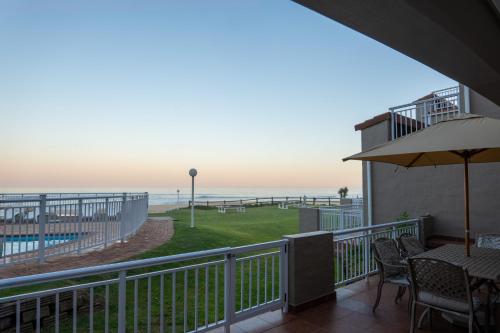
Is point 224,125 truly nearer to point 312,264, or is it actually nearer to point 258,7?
point 258,7

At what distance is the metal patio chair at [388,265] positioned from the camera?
3686mm

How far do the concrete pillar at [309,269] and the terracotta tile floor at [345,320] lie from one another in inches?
5.1

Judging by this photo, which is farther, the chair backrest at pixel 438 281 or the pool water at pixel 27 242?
the pool water at pixel 27 242

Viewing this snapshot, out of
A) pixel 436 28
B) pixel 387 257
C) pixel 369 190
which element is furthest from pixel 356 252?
pixel 436 28

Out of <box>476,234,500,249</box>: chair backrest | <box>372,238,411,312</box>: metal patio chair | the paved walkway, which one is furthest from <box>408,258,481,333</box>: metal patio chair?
the paved walkway

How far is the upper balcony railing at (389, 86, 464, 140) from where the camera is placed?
7764 millimetres

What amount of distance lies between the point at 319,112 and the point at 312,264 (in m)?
10.7

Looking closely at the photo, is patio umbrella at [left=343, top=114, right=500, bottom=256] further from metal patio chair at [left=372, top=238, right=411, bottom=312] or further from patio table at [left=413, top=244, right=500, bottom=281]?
metal patio chair at [left=372, top=238, right=411, bottom=312]

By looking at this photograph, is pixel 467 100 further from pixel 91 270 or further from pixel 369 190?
pixel 91 270

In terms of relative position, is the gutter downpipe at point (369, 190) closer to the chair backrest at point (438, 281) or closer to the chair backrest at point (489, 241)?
the chair backrest at point (489, 241)

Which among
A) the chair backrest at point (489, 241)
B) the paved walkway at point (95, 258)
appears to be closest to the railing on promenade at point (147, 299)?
the paved walkway at point (95, 258)

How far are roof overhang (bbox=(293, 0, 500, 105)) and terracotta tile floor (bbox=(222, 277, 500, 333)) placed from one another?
2.74 meters

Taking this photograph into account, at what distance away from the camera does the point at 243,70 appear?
10977 millimetres

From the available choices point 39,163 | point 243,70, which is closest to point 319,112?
point 243,70
